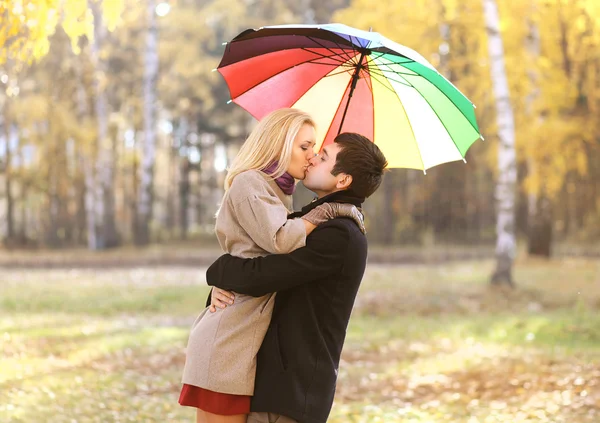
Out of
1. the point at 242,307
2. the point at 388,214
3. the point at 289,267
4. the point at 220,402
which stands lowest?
the point at 220,402

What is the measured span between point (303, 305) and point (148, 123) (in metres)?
23.8

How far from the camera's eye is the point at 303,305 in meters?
3.45

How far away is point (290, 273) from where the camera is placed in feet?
10.9

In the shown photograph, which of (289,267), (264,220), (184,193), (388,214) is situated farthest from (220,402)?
(184,193)

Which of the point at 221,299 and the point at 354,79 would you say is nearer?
the point at 221,299

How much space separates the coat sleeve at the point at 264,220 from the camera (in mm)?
3342

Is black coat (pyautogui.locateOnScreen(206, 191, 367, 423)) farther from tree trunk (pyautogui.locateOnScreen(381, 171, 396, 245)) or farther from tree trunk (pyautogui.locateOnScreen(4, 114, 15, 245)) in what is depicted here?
tree trunk (pyautogui.locateOnScreen(381, 171, 396, 245))

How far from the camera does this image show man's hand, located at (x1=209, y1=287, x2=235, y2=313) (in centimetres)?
347

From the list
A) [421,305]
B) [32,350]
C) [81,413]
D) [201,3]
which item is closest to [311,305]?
[81,413]

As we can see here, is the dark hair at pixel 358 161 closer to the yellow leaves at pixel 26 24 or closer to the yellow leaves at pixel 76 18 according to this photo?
the yellow leaves at pixel 26 24

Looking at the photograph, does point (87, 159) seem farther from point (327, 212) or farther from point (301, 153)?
point (327, 212)

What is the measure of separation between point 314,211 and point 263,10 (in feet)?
93.8

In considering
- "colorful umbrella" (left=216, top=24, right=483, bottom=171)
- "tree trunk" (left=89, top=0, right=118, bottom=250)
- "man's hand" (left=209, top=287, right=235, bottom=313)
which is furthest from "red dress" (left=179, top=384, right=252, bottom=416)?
"tree trunk" (left=89, top=0, right=118, bottom=250)

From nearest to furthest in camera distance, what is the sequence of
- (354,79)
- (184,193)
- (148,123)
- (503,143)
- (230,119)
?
(354,79)
(503,143)
(148,123)
(230,119)
(184,193)
